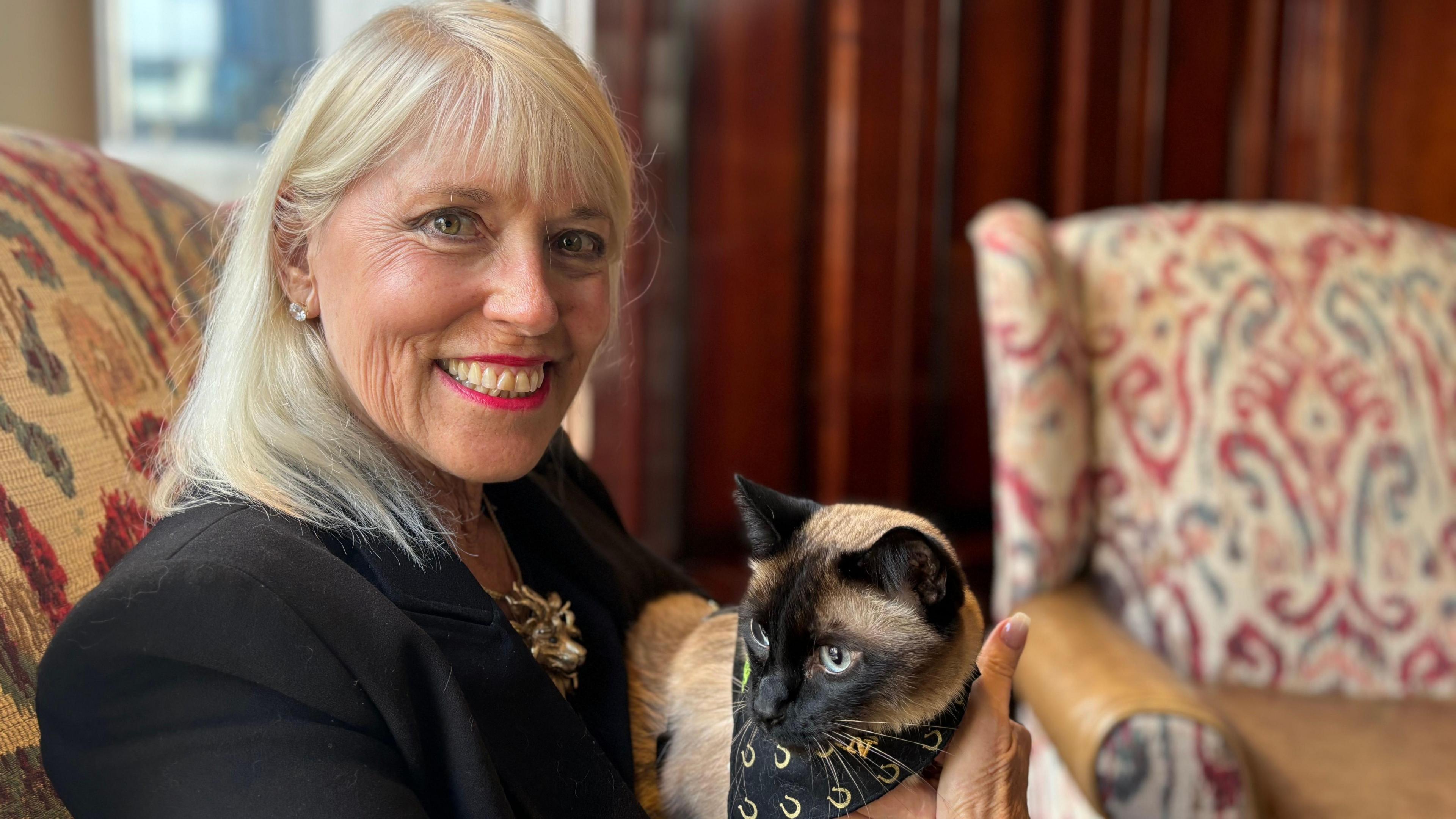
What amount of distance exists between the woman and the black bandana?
6cm

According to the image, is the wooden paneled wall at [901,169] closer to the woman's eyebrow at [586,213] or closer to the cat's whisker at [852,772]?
the woman's eyebrow at [586,213]

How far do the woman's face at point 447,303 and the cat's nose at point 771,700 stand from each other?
303mm

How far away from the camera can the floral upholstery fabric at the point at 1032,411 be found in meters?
1.85

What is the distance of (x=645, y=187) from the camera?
2404 millimetres

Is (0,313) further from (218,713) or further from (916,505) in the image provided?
(916,505)

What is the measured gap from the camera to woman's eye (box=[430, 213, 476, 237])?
927 mm

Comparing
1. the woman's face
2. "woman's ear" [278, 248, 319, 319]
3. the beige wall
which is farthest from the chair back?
the beige wall

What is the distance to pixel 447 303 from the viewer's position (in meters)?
0.94

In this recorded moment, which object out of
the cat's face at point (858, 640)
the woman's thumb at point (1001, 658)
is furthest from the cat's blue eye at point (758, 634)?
the woman's thumb at point (1001, 658)

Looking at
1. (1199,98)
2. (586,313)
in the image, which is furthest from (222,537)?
(1199,98)

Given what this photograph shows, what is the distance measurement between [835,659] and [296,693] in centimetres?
47

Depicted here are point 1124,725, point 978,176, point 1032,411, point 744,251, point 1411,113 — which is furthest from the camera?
point 1411,113

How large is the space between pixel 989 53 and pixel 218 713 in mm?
2761

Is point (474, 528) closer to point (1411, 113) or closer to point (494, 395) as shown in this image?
point (494, 395)
